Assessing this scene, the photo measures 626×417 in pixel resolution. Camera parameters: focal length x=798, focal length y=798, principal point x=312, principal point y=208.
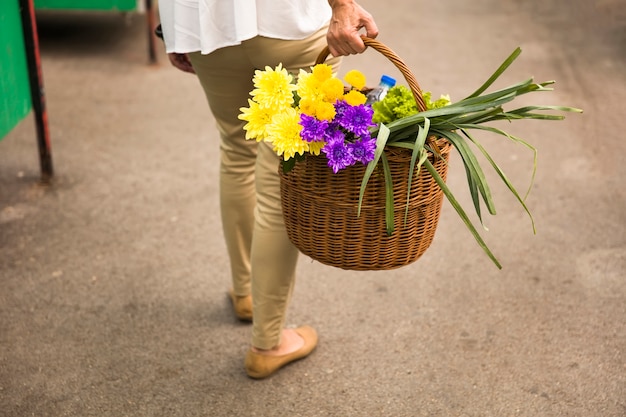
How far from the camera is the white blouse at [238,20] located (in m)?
1.82

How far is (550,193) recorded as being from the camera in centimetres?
338

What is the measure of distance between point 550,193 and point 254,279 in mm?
1703

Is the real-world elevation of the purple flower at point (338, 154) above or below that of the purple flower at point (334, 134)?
below

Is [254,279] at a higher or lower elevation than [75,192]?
higher

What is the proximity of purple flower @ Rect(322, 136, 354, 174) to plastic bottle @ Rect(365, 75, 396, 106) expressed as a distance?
304mm

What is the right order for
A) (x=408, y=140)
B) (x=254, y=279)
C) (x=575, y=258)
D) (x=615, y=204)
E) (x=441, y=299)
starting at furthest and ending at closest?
(x=615, y=204) < (x=575, y=258) < (x=441, y=299) < (x=254, y=279) < (x=408, y=140)

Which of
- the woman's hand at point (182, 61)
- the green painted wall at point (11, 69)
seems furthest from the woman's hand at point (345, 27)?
the green painted wall at point (11, 69)

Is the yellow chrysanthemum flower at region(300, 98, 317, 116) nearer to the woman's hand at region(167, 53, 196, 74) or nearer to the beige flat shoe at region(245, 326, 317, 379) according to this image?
the woman's hand at region(167, 53, 196, 74)

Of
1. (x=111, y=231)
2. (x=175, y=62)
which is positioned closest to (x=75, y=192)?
(x=111, y=231)

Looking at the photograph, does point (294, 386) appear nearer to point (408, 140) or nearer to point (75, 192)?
point (408, 140)

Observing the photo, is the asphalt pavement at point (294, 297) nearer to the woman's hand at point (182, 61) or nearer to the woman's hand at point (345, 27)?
the woman's hand at point (182, 61)

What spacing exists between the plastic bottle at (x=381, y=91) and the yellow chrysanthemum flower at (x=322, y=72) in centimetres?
24

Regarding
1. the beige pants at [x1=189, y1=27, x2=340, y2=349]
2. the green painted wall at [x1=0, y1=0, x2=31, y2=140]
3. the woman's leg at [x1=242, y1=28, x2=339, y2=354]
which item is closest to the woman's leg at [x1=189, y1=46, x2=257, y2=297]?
the beige pants at [x1=189, y1=27, x2=340, y2=349]

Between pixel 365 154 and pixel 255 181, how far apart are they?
0.51m
